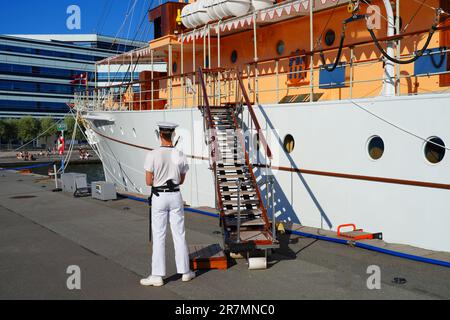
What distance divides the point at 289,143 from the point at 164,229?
15.8 feet

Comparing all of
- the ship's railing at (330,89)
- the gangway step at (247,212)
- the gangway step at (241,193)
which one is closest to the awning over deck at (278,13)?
the ship's railing at (330,89)

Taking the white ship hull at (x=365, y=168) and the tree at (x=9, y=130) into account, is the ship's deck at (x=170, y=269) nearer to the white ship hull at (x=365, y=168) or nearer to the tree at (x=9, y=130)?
the white ship hull at (x=365, y=168)

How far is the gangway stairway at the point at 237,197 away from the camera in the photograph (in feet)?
21.5

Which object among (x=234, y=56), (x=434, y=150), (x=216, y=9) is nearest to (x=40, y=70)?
(x=234, y=56)

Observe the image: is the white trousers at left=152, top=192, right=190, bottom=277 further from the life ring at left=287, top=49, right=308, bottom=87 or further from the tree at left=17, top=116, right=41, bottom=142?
the tree at left=17, top=116, right=41, bottom=142

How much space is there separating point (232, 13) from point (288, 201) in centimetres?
558

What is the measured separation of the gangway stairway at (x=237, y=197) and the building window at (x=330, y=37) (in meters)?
2.65

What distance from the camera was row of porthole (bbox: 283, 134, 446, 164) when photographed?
24.3 ft

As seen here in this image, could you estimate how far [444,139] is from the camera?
24.0ft

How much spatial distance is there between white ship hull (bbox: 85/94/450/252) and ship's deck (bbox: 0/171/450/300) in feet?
3.25

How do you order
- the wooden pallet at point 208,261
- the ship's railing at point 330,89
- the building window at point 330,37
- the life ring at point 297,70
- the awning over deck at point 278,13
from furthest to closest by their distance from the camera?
the life ring at point 297,70 < the building window at point 330,37 < the awning over deck at point 278,13 < the ship's railing at point 330,89 < the wooden pallet at point 208,261

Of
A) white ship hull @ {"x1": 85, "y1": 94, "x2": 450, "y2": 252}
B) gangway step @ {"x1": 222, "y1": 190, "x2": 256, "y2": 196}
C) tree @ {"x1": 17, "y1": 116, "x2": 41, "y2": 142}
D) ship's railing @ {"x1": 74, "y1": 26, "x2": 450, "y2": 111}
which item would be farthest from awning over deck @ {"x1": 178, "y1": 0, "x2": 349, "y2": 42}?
tree @ {"x1": 17, "y1": 116, "x2": 41, "y2": 142}
